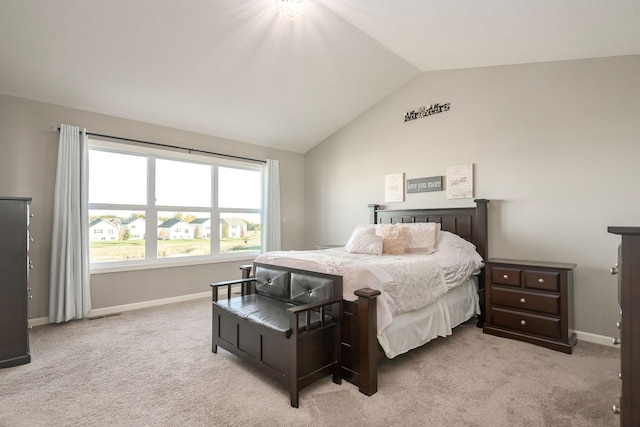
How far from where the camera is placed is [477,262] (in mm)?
3434

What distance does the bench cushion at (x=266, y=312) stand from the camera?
A: 2.04 m

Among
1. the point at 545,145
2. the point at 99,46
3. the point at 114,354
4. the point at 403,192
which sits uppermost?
the point at 99,46

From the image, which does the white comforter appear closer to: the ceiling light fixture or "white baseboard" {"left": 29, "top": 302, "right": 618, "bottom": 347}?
"white baseboard" {"left": 29, "top": 302, "right": 618, "bottom": 347}

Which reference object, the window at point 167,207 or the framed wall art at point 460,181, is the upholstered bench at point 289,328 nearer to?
the window at point 167,207

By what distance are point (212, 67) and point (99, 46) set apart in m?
1.00

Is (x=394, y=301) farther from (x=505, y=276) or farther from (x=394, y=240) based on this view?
(x=505, y=276)

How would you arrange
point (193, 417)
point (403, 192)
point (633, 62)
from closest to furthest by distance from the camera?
1. point (193, 417)
2. point (633, 62)
3. point (403, 192)

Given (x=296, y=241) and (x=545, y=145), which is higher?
(x=545, y=145)

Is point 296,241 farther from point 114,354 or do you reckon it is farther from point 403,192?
point 114,354

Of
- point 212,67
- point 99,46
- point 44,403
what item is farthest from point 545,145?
point 44,403

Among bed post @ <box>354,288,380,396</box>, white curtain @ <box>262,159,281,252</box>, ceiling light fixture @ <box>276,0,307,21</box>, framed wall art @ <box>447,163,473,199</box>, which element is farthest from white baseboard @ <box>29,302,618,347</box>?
ceiling light fixture @ <box>276,0,307,21</box>

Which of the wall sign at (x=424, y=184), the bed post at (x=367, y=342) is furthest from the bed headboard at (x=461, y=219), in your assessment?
the bed post at (x=367, y=342)

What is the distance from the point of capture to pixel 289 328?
1957 mm

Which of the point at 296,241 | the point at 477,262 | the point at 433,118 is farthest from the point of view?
the point at 296,241
